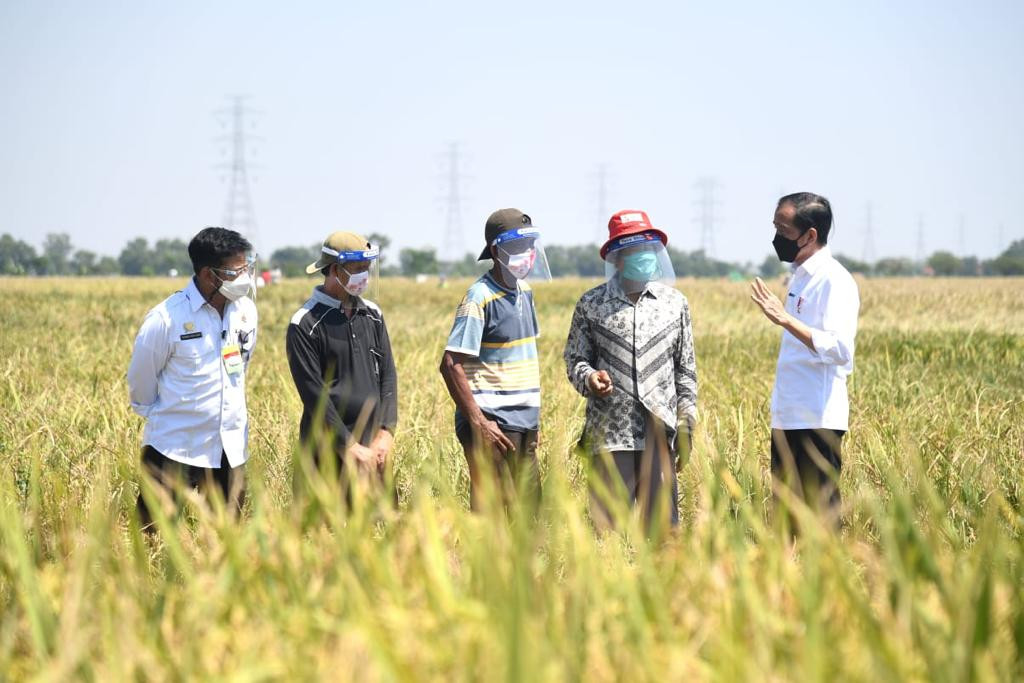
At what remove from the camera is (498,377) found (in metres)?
4.98

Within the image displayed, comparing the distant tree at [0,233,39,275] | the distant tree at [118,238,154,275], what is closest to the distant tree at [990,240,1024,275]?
the distant tree at [0,233,39,275]

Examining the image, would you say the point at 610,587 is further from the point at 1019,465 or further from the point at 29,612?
the point at 1019,465

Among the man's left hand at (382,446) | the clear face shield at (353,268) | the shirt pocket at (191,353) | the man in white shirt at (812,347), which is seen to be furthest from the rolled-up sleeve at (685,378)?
the shirt pocket at (191,353)

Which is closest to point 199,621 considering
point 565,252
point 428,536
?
point 428,536

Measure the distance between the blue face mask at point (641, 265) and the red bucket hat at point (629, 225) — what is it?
0.10m

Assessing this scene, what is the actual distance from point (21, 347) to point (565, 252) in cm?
15552

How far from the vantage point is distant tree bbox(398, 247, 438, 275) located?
127688 millimetres

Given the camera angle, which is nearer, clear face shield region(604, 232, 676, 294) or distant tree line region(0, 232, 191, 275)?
clear face shield region(604, 232, 676, 294)

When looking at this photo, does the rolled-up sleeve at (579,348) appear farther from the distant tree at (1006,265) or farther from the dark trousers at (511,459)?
the distant tree at (1006,265)

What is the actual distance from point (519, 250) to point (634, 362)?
28.3 inches

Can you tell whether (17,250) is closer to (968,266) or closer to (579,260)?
(579,260)

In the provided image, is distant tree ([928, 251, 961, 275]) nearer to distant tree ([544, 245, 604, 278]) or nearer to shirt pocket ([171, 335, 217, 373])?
distant tree ([544, 245, 604, 278])

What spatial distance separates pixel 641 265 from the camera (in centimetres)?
489

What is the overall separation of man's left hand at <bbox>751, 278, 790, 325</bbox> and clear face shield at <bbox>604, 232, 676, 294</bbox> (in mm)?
367
